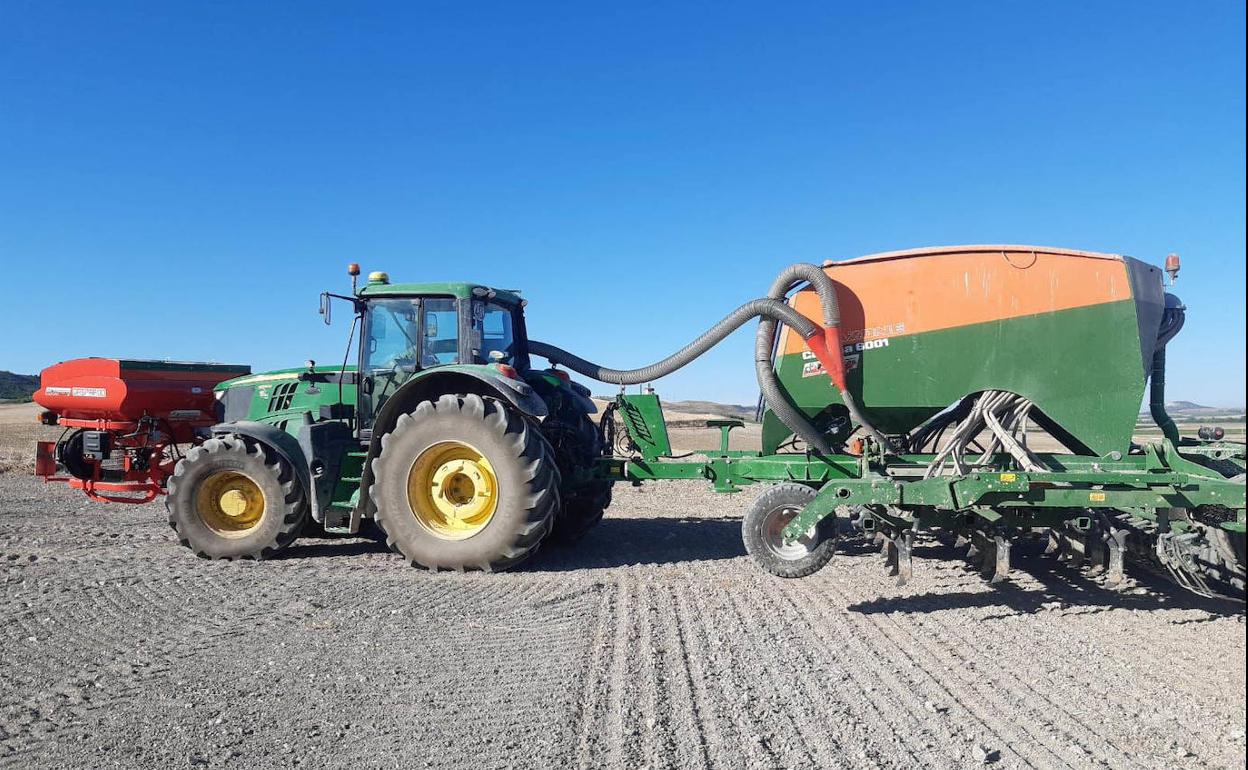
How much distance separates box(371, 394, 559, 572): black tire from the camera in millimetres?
5824

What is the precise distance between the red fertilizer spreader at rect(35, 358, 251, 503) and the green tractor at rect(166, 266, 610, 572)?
1429 mm

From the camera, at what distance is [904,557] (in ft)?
16.3

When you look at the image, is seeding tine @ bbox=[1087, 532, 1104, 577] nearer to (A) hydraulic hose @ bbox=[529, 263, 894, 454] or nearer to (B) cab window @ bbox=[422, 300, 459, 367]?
(A) hydraulic hose @ bbox=[529, 263, 894, 454]

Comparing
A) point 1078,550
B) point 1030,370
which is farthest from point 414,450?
point 1078,550

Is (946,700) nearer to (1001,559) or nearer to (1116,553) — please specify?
(1001,559)

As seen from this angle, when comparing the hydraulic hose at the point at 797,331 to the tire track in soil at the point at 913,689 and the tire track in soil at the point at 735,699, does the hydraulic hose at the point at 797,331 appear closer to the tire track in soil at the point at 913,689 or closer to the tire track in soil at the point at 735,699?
the tire track in soil at the point at 913,689

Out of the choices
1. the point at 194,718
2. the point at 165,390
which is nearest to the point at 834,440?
the point at 194,718

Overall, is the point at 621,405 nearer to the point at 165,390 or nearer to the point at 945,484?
the point at 945,484

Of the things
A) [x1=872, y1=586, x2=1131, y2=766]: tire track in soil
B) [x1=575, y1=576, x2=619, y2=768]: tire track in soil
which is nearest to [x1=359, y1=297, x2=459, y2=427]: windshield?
[x1=575, y1=576, x2=619, y2=768]: tire track in soil

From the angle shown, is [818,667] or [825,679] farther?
[818,667]

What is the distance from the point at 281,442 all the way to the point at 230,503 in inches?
30.2

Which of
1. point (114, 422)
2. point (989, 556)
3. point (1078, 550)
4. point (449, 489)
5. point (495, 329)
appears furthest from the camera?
point (114, 422)

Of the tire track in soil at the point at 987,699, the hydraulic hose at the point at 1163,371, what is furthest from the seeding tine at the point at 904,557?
the hydraulic hose at the point at 1163,371

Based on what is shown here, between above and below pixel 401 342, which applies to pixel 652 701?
below
